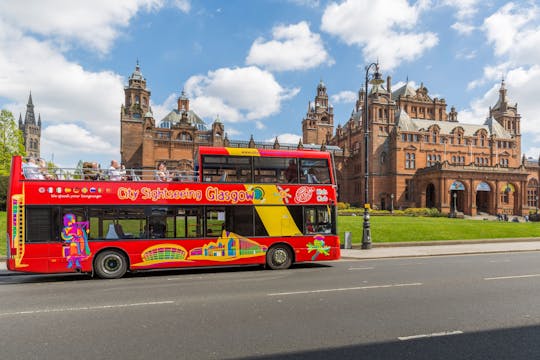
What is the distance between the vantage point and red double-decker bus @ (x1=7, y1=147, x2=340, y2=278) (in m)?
11.0

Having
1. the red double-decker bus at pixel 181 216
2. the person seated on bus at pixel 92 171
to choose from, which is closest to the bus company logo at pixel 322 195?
the red double-decker bus at pixel 181 216

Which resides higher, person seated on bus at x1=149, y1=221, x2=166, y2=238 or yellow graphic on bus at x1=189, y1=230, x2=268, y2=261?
person seated on bus at x1=149, y1=221, x2=166, y2=238

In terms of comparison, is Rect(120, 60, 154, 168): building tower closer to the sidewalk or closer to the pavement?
the pavement

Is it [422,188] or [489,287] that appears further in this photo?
[422,188]

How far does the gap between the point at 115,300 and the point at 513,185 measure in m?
65.3

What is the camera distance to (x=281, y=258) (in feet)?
43.1

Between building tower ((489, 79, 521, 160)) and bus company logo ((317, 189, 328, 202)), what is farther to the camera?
building tower ((489, 79, 521, 160))

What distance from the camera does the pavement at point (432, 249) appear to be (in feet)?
55.8

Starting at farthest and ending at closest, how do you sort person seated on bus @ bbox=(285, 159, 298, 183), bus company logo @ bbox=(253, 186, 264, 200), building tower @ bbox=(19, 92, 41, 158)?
building tower @ bbox=(19, 92, 41, 158), person seated on bus @ bbox=(285, 159, 298, 183), bus company logo @ bbox=(253, 186, 264, 200)

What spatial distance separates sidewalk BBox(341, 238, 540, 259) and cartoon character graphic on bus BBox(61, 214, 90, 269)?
1041 centimetres

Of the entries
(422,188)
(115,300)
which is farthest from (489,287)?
(422,188)

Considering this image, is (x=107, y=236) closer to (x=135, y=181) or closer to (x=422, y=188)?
(x=135, y=181)

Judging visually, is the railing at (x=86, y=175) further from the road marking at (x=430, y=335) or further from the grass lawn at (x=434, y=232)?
the grass lawn at (x=434, y=232)

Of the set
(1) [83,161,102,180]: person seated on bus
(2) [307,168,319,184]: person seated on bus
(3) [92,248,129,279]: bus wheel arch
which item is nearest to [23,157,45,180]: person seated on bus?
(1) [83,161,102,180]: person seated on bus
